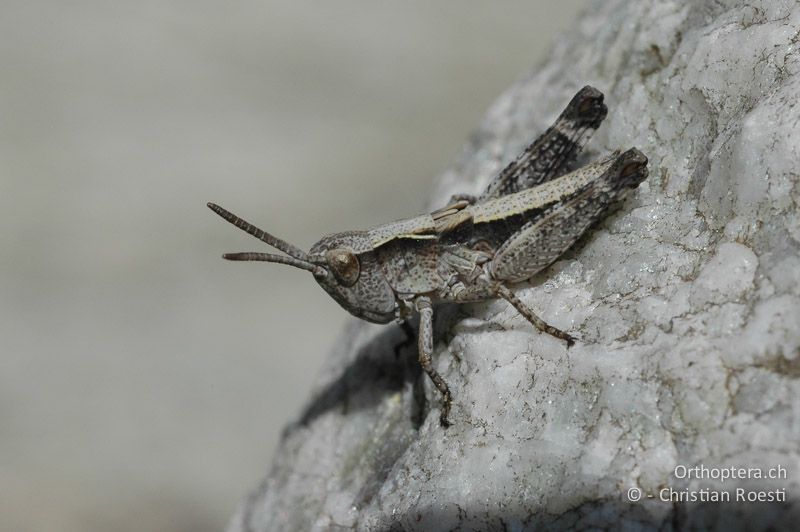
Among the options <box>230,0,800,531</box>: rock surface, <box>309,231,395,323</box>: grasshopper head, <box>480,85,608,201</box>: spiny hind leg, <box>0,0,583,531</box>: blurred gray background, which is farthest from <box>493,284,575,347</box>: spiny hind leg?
<box>0,0,583,531</box>: blurred gray background

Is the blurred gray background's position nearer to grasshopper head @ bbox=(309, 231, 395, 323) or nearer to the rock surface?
the rock surface

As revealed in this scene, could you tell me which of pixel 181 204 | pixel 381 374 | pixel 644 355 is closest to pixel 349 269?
pixel 381 374

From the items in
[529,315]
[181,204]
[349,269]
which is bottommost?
[529,315]

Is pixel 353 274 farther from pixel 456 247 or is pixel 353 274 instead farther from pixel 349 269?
pixel 456 247

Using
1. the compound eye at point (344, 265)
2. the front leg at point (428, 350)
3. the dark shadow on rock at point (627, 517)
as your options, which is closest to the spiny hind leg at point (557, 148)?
the front leg at point (428, 350)

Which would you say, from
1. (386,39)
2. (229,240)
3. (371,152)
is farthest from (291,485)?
(386,39)

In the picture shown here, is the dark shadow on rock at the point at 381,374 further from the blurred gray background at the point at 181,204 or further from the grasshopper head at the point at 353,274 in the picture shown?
the blurred gray background at the point at 181,204
